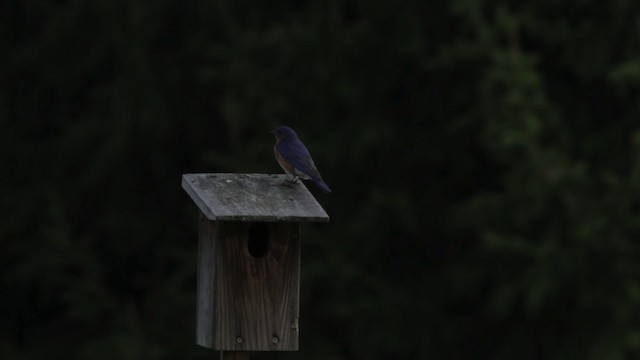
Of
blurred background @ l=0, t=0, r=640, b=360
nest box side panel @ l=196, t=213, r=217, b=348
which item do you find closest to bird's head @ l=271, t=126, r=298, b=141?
nest box side panel @ l=196, t=213, r=217, b=348

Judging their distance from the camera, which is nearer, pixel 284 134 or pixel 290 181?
pixel 290 181

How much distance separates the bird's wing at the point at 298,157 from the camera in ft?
20.1

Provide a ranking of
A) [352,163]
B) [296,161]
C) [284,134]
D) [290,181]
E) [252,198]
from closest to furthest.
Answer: [252,198] → [290,181] → [296,161] → [284,134] → [352,163]

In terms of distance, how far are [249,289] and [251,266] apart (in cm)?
7

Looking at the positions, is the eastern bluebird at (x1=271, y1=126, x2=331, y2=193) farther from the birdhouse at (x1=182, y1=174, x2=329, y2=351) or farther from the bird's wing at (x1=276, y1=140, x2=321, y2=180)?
the birdhouse at (x1=182, y1=174, x2=329, y2=351)

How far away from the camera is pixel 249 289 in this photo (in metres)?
5.45

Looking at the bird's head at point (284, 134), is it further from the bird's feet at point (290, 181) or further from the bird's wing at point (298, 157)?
the bird's feet at point (290, 181)

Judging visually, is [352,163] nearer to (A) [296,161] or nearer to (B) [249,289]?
(A) [296,161]

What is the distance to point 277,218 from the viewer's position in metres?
5.29

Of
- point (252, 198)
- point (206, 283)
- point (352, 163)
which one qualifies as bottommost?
point (352, 163)

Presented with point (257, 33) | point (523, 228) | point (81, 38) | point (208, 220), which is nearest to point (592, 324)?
point (523, 228)

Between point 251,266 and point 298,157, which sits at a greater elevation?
point 298,157

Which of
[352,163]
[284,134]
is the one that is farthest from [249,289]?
[352,163]

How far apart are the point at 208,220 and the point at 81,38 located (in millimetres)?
8530
